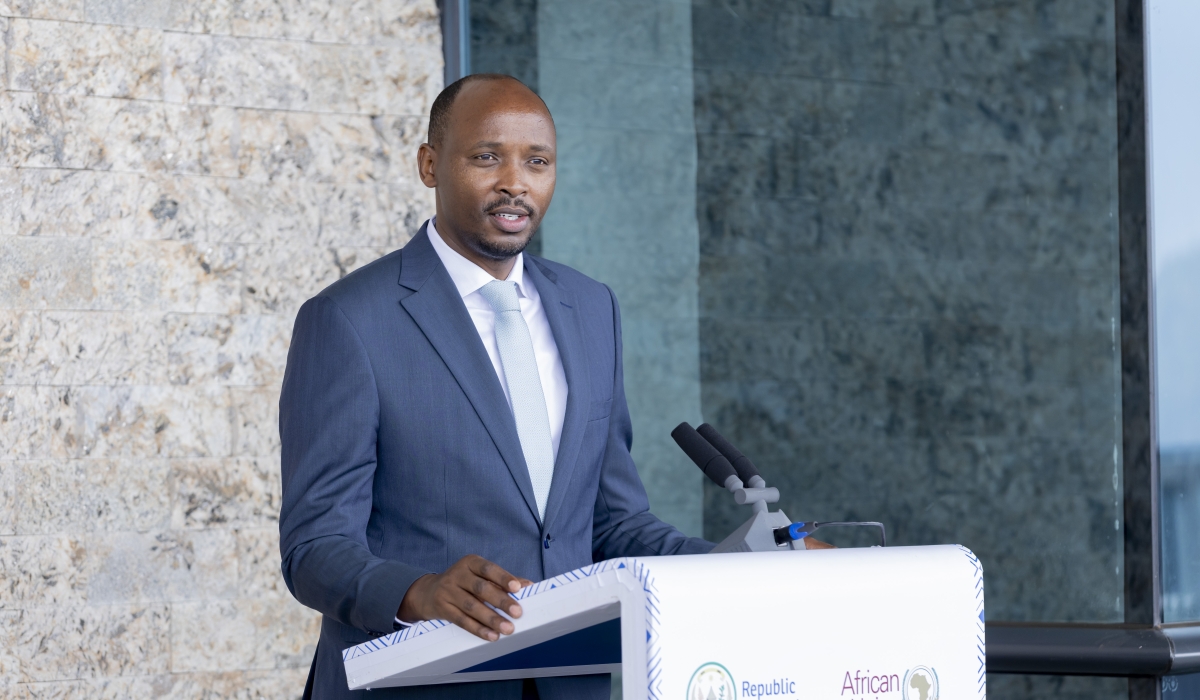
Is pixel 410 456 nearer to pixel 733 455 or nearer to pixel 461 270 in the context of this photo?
pixel 461 270

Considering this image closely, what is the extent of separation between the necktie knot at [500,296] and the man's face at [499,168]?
48mm

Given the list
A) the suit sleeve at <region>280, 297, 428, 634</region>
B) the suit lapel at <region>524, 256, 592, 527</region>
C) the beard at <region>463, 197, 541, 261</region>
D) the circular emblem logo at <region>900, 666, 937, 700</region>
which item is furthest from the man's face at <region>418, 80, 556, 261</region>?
the circular emblem logo at <region>900, 666, 937, 700</region>

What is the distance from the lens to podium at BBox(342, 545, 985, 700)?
114cm

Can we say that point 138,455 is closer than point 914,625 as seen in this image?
No

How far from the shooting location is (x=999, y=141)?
348cm

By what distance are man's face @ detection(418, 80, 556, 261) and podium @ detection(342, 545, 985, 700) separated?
2.39 ft

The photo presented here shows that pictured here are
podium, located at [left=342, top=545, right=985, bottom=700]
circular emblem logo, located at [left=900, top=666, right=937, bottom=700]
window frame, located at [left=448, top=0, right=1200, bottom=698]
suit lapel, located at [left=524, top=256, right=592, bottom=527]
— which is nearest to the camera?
podium, located at [left=342, top=545, right=985, bottom=700]

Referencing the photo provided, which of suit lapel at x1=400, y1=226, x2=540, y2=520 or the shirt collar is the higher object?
the shirt collar

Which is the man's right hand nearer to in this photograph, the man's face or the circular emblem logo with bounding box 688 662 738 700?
the circular emblem logo with bounding box 688 662 738 700

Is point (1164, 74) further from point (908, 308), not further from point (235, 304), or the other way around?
point (235, 304)

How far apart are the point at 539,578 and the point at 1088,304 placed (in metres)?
2.10

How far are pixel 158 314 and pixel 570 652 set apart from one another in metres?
2.19

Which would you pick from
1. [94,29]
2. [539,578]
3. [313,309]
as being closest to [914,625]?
[539,578]

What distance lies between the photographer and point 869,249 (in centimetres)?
362
